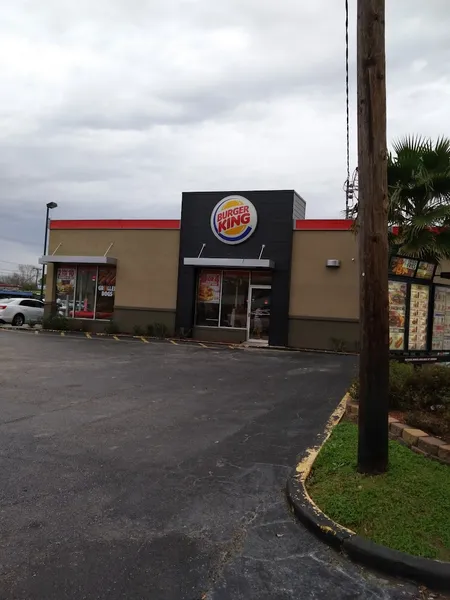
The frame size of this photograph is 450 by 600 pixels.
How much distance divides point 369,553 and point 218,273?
1839cm

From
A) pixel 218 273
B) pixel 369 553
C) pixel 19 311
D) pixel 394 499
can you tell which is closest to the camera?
pixel 369 553

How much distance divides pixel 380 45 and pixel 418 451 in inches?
160

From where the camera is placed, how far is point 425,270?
1024 cm

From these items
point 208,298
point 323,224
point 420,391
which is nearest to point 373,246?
point 420,391

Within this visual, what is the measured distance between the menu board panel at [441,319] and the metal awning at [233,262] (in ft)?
30.9

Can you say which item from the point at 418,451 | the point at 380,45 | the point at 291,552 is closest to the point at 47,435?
the point at 291,552

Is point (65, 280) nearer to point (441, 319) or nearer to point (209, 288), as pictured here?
point (209, 288)

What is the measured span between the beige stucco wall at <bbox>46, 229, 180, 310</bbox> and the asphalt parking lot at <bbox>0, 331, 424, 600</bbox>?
12.3m

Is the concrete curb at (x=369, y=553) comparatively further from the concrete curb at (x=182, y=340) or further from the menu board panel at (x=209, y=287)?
the menu board panel at (x=209, y=287)

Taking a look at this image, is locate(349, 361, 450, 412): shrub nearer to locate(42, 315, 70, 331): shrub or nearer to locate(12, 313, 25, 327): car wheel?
locate(42, 315, 70, 331): shrub

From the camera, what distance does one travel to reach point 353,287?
64.0 ft

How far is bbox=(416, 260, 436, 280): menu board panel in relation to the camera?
10.1 meters

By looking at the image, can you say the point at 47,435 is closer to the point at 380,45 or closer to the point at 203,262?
the point at 380,45

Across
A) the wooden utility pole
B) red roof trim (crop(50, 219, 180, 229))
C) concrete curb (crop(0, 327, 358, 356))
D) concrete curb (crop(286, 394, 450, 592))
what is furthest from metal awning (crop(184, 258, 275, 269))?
concrete curb (crop(286, 394, 450, 592))
